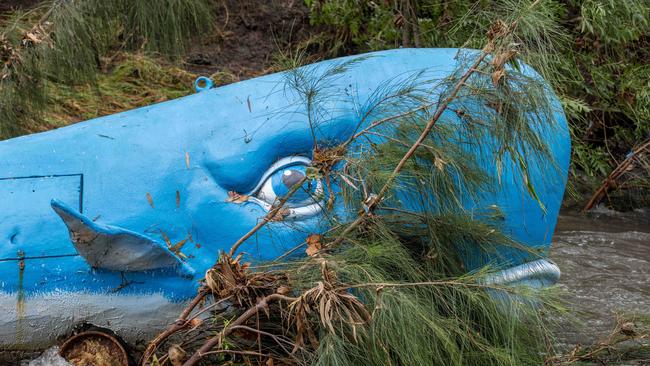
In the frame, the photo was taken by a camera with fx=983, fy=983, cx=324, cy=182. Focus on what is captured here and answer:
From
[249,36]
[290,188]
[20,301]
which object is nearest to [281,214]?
[290,188]

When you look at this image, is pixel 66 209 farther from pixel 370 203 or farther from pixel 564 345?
pixel 564 345

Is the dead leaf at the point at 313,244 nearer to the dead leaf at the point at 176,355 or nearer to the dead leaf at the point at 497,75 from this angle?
A: the dead leaf at the point at 176,355

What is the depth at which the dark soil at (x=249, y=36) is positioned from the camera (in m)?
6.77

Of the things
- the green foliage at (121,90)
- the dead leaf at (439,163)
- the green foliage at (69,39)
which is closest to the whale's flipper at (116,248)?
the dead leaf at (439,163)

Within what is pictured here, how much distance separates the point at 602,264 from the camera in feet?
14.8

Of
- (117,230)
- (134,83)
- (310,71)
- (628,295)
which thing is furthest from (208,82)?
(134,83)

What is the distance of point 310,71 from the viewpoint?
287cm

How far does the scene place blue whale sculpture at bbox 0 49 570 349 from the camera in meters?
2.64

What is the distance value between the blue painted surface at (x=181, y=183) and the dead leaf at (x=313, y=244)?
0.25 feet

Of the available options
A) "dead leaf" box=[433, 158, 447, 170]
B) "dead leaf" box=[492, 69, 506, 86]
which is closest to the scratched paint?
"dead leaf" box=[433, 158, 447, 170]

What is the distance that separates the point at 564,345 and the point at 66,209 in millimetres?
1480

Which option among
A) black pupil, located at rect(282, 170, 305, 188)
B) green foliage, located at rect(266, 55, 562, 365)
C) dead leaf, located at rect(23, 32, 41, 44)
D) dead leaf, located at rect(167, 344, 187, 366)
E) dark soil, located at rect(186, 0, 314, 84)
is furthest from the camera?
dark soil, located at rect(186, 0, 314, 84)

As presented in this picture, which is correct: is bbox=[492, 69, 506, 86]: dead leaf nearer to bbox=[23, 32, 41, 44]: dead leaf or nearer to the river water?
the river water

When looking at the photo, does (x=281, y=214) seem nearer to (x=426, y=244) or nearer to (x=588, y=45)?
(x=426, y=244)
